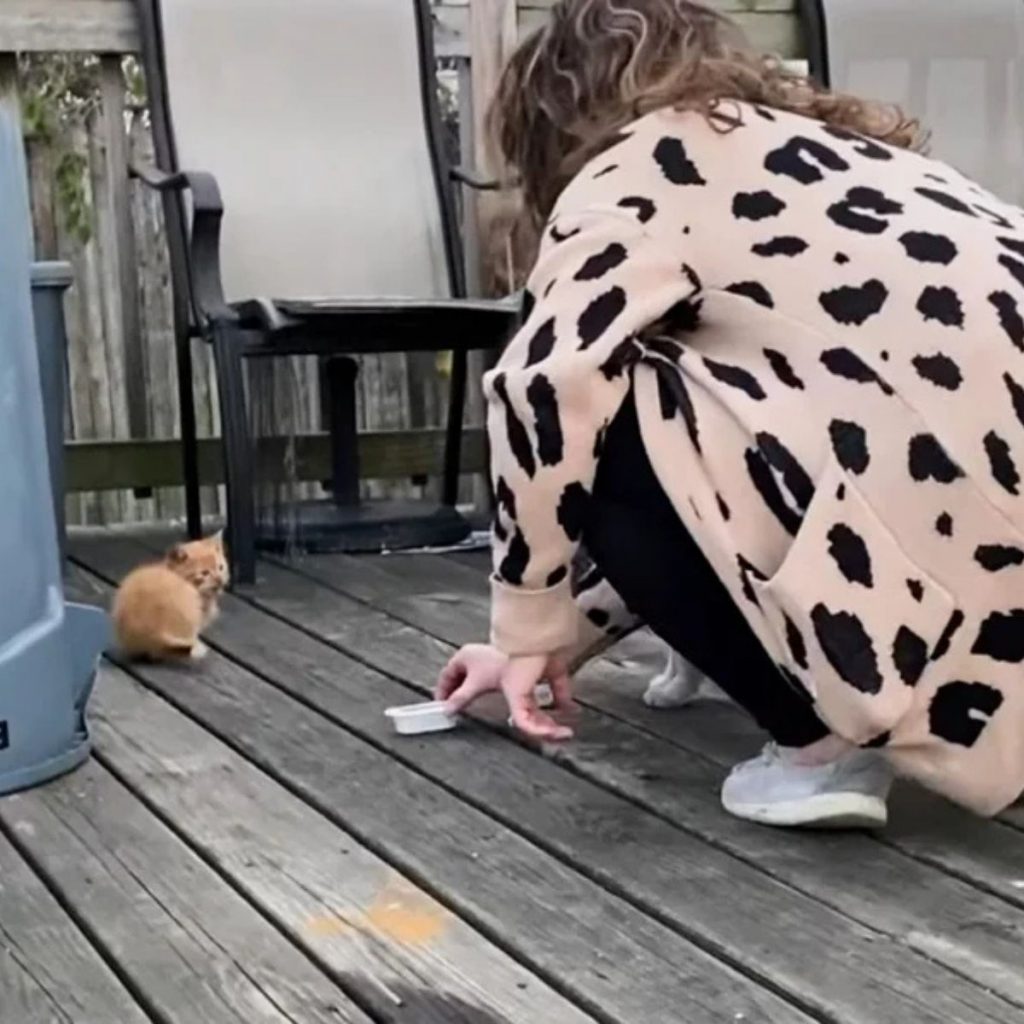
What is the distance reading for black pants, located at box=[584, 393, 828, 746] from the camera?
1752mm

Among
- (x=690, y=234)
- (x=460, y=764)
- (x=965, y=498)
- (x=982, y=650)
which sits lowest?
(x=460, y=764)

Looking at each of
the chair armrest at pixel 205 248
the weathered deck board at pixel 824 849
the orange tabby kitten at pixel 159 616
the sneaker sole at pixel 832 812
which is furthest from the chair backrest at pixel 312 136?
the sneaker sole at pixel 832 812

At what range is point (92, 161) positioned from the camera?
371 centimetres

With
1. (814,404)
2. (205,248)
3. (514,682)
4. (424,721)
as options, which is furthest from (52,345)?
(814,404)

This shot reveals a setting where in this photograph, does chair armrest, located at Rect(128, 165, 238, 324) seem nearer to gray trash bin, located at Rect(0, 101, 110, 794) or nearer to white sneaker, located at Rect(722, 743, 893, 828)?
gray trash bin, located at Rect(0, 101, 110, 794)

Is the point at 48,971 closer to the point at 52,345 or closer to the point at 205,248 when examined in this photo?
the point at 52,345

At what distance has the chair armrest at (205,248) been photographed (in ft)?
10.3

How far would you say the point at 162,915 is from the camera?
1551 mm

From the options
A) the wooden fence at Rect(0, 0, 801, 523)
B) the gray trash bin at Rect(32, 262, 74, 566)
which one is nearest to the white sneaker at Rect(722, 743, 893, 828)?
the gray trash bin at Rect(32, 262, 74, 566)

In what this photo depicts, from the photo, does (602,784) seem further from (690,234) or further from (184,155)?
(184,155)

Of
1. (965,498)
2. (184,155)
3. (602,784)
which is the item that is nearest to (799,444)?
(965,498)

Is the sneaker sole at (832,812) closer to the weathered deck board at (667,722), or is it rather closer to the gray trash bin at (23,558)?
the weathered deck board at (667,722)

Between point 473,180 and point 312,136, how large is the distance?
1.06 ft

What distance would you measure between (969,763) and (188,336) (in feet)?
6.57
